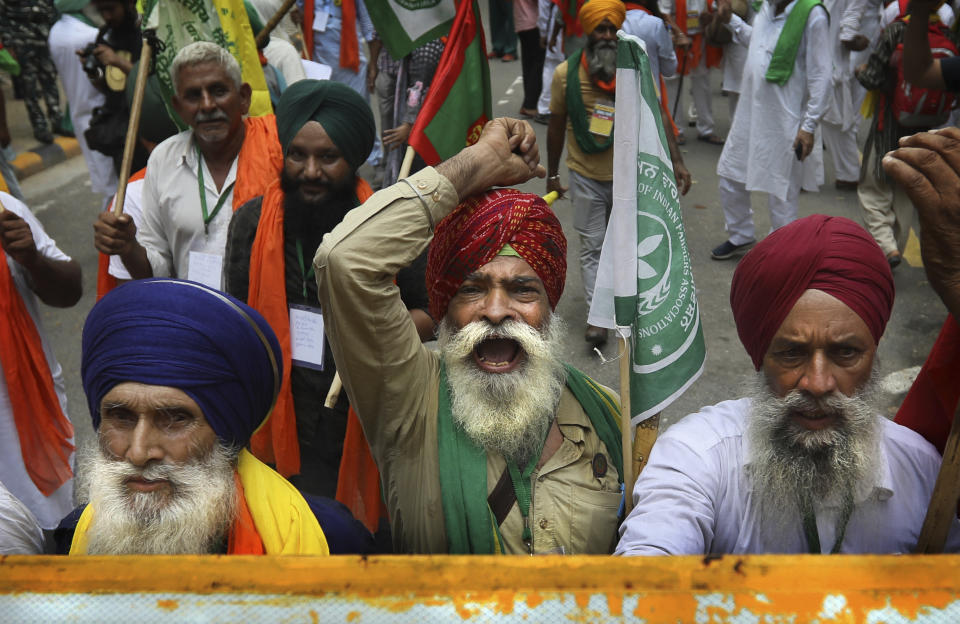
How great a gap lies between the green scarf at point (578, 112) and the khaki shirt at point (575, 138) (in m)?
0.03

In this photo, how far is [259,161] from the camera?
365cm

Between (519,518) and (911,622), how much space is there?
1238 millimetres

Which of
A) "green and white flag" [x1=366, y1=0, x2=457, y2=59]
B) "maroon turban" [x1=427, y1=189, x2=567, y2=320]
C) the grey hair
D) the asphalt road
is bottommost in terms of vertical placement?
the asphalt road

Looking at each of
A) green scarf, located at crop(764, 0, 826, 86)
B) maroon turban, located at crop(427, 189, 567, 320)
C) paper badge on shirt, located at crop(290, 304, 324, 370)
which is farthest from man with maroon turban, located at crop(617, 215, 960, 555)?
green scarf, located at crop(764, 0, 826, 86)

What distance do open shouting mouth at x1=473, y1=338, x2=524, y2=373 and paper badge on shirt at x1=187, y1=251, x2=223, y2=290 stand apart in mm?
1599

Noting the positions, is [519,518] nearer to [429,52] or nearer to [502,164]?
[502,164]

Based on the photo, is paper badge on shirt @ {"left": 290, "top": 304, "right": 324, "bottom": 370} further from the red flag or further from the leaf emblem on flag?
the red flag

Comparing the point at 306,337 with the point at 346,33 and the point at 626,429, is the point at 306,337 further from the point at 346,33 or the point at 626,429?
the point at 346,33

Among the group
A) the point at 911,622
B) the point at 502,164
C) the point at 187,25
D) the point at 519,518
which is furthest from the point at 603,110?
the point at 911,622

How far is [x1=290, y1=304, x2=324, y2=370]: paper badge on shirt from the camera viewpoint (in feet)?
11.0

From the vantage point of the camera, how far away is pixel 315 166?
11.1ft

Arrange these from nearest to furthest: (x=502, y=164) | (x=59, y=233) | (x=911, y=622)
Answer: (x=911, y=622) → (x=502, y=164) → (x=59, y=233)

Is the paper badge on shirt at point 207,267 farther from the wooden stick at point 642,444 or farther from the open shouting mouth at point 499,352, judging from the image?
the wooden stick at point 642,444

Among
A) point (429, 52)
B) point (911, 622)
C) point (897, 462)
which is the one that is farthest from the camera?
point (429, 52)
